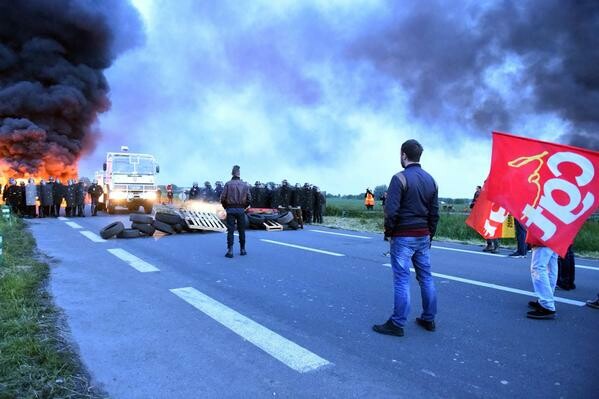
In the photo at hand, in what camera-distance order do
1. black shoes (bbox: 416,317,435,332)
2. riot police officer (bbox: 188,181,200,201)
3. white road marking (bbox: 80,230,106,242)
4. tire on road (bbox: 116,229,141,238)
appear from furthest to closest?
riot police officer (bbox: 188,181,200,201)
tire on road (bbox: 116,229,141,238)
white road marking (bbox: 80,230,106,242)
black shoes (bbox: 416,317,435,332)

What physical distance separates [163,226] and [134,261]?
185 inches

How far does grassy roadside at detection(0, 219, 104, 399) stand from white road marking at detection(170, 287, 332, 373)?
1451mm

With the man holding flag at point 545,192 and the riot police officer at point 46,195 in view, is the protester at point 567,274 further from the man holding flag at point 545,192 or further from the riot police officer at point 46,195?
the riot police officer at point 46,195

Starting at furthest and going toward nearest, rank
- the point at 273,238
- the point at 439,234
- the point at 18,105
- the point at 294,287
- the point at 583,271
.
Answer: the point at 18,105
the point at 439,234
the point at 273,238
the point at 583,271
the point at 294,287

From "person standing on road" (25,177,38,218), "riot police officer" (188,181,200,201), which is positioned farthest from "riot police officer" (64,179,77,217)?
"riot police officer" (188,181,200,201)

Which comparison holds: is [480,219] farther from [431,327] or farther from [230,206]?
[230,206]

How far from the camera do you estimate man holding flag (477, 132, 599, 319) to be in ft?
15.8

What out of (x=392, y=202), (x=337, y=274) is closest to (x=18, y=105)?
(x=337, y=274)

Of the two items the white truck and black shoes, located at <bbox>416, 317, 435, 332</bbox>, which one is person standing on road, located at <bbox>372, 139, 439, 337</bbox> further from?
the white truck

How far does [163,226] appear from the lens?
13062 mm

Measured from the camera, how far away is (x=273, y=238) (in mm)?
12820

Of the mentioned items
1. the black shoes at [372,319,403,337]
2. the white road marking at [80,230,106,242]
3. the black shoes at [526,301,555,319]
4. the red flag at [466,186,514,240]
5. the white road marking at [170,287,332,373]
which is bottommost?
the white road marking at [170,287,332,373]

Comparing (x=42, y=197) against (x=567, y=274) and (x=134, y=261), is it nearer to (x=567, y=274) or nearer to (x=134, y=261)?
(x=134, y=261)

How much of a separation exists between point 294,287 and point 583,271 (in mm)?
5725
